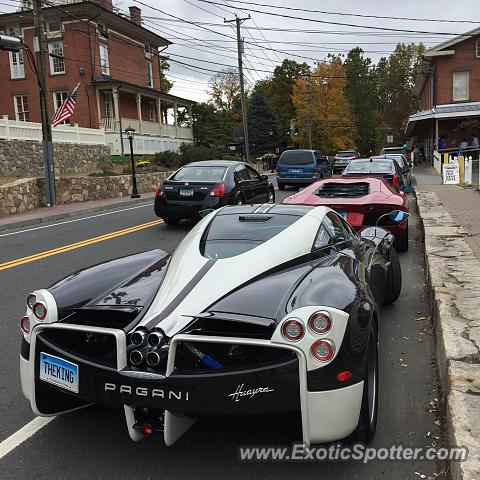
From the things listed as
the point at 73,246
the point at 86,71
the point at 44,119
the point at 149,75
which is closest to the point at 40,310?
the point at 73,246

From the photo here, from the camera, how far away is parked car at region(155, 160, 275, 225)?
12.2 m

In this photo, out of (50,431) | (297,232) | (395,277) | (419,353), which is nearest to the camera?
(50,431)

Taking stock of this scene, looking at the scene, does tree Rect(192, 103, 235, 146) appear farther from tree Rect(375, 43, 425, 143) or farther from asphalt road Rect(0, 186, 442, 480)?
asphalt road Rect(0, 186, 442, 480)

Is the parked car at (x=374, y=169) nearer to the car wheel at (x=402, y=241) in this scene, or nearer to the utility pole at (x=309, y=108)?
the car wheel at (x=402, y=241)

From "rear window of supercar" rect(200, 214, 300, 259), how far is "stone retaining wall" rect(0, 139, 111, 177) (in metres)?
20.8

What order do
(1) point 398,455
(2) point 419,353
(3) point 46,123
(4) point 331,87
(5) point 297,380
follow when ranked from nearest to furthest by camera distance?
(5) point 297,380 < (1) point 398,455 < (2) point 419,353 < (3) point 46,123 < (4) point 331,87

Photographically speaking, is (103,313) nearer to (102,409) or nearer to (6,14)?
(102,409)

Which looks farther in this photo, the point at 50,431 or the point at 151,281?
the point at 151,281

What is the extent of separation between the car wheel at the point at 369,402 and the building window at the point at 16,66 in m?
40.1

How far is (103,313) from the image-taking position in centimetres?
316

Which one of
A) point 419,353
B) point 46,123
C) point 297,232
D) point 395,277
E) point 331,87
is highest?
point 331,87

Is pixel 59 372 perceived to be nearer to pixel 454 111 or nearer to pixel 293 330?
pixel 293 330

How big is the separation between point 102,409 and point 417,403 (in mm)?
2105

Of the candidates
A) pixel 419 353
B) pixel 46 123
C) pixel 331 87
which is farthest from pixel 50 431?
pixel 331 87
